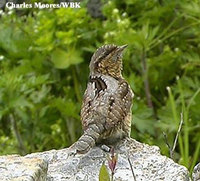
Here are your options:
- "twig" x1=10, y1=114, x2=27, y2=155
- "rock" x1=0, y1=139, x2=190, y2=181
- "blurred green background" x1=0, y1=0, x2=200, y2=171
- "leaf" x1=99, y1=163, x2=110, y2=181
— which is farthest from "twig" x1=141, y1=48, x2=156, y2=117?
"leaf" x1=99, y1=163, x2=110, y2=181

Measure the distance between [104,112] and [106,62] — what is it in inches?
28.2

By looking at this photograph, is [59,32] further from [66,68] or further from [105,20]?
[105,20]

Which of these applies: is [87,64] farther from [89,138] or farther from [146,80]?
[89,138]

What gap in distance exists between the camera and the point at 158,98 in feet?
23.3

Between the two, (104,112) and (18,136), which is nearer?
(104,112)

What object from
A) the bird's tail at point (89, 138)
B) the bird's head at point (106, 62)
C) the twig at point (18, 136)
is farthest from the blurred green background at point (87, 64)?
the bird's tail at point (89, 138)

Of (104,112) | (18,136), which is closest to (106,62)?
(104,112)

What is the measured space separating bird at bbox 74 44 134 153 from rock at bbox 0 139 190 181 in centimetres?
9

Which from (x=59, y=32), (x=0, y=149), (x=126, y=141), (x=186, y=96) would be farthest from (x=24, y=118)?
(x=126, y=141)

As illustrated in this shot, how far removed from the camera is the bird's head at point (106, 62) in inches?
190

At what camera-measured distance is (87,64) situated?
22.7 feet

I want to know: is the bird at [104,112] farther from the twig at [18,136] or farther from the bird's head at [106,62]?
the twig at [18,136]

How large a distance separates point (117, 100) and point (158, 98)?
280cm

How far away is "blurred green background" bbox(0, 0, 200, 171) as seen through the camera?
6.56 m
